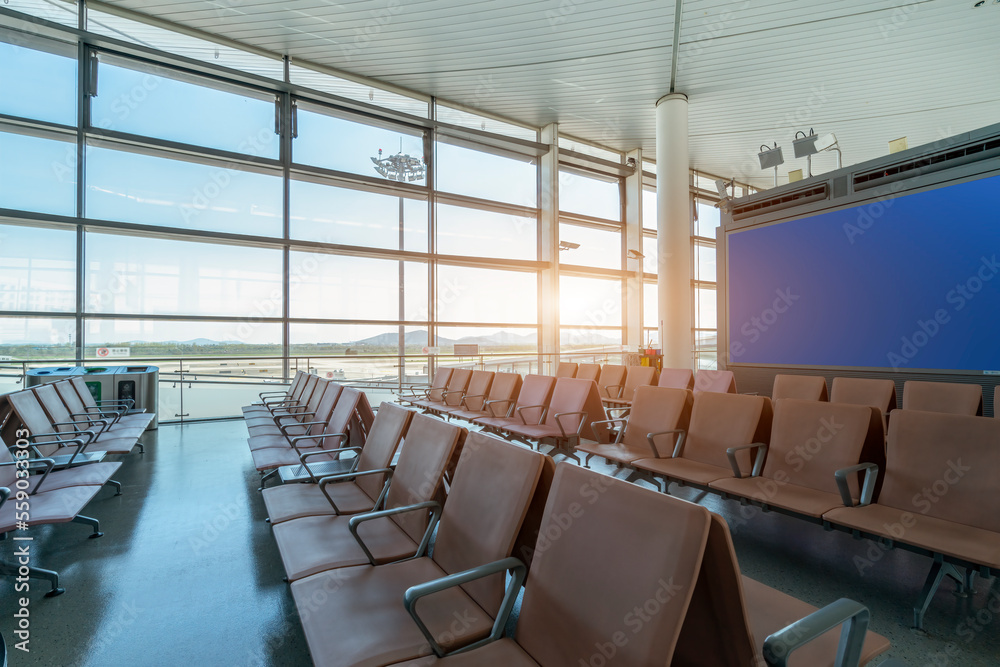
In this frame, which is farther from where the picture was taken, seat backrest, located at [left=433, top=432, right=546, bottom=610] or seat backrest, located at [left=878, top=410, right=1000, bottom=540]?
seat backrest, located at [left=878, top=410, right=1000, bottom=540]

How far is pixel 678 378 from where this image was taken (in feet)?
16.1

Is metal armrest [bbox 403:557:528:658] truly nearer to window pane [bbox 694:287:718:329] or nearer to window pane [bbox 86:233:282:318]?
window pane [bbox 86:233:282:318]

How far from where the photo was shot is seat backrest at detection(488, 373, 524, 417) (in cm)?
470

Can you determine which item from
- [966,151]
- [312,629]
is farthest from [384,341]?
[966,151]

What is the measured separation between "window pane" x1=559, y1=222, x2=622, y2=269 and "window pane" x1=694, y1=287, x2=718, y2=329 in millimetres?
2822

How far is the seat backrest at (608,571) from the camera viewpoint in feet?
2.95

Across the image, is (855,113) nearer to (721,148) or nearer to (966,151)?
(721,148)

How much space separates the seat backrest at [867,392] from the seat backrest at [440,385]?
4.11 meters

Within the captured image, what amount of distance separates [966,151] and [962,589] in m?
3.86

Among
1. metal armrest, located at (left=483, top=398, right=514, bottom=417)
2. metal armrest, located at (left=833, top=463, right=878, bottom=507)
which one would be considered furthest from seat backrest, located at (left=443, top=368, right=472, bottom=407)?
metal armrest, located at (left=833, top=463, right=878, bottom=507)

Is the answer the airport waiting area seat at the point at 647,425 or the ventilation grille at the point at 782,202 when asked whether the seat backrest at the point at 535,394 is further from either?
the ventilation grille at the point at 782,202

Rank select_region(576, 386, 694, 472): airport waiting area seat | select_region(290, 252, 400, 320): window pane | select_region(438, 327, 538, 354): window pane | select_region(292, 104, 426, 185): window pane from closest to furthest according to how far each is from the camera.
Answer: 1. select_region(576, 386, 694, 472): airport waiting area seat
2. select_region(290, 252, 400, 320): window pane
3. select_region(292, 104, 426, 185): window pane
4. select_region(438, 327, 538, 354): window pane

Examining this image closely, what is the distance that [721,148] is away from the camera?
10.5 meters

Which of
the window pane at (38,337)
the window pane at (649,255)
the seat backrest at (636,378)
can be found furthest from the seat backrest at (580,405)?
the window pane at (649,255)
